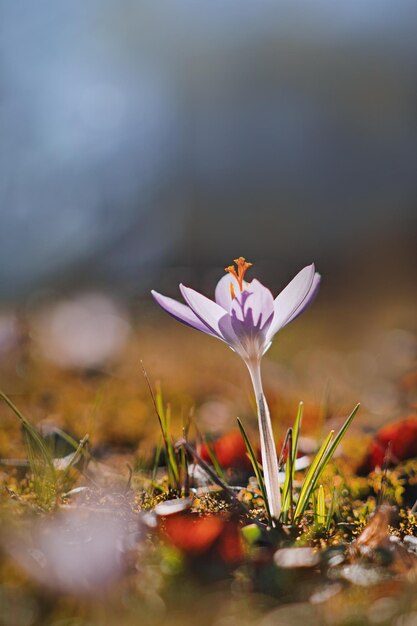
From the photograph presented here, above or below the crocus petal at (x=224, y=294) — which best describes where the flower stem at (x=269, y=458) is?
below

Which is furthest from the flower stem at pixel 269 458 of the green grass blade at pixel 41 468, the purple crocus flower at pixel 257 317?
the green grass blade at pixel 41 468

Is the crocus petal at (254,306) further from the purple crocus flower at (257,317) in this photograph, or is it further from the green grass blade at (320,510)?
the green grass blade at (320,510)

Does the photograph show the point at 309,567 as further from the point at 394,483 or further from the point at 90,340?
the point at 90,340

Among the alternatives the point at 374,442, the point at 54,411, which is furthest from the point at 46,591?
the point at 54,411

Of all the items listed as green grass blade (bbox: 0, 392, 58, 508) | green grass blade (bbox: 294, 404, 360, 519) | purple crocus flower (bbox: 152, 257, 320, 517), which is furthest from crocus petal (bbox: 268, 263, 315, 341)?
green grass blade (bbox: 0, 392, 58, 508)

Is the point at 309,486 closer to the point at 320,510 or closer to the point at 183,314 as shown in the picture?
the point at 320,510

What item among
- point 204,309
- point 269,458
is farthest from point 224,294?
point 269,458

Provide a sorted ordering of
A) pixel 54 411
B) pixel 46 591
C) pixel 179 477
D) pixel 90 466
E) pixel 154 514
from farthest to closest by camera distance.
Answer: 1. pixel 54 411
2. pixel 90 466
3. pixel 179 477
4. pixel 154 514
5. pixel 46 591
